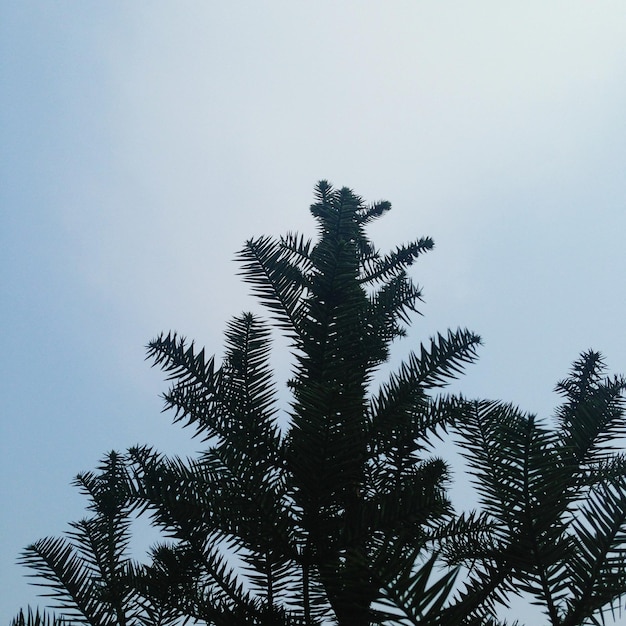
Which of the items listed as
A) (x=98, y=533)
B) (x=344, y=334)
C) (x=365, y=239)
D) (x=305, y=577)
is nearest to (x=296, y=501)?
(x=305, y=577)

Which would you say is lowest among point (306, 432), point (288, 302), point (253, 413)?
point (306, 432)

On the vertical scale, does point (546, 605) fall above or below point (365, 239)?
below

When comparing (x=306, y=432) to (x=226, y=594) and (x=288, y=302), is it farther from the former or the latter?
(x=288, y=302)

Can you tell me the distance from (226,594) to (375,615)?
1.13m

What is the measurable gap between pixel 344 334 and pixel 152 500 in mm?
940

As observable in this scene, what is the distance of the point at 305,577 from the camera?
181cm

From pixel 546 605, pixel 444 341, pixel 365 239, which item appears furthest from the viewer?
pixel 365 239

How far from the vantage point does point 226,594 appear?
6.50 feet

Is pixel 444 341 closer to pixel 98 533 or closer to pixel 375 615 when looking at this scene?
pixel 375 615

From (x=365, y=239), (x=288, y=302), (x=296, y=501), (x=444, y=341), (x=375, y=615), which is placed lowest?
(x=375, y=615)

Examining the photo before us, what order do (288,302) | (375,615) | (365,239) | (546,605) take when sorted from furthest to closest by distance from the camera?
(365,239)
(288,302)
(546,605)
(375,615)

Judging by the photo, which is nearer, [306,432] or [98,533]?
[306,432]

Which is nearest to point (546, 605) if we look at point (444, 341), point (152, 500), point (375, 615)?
point (375, 615)

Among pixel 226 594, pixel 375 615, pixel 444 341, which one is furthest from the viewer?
pixel 444 341
